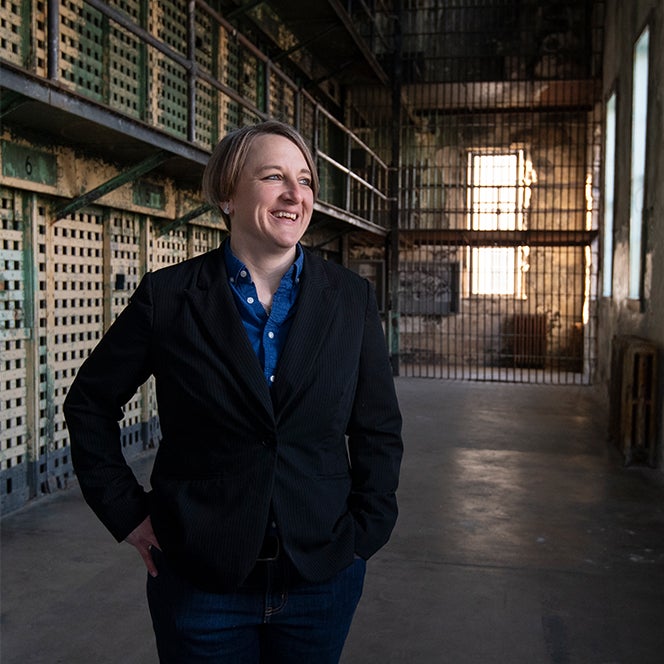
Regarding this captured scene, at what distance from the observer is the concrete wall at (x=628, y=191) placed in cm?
677

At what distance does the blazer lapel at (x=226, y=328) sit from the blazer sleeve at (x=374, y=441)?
0.31 meters

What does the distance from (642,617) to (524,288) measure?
12449 mm

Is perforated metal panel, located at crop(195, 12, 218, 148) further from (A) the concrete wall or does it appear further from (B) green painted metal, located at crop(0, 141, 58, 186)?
(A) the concrete wall

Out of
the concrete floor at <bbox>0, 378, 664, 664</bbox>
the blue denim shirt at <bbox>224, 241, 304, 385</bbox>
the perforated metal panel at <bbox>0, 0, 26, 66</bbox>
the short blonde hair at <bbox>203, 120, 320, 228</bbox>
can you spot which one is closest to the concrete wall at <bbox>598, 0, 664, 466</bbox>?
the concrete floor at <bbox>0, 378, 664, 664</bbox>

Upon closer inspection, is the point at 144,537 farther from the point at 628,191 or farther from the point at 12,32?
the point at 628,191

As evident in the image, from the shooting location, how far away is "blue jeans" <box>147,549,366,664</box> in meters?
1.59

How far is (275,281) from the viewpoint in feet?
5.74

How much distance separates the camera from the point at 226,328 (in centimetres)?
162

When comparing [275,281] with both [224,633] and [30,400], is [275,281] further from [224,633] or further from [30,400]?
[30,400]

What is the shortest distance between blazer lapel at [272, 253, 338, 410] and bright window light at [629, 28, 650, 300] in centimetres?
675

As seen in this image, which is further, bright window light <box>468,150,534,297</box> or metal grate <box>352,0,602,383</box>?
bright window light <box>468,150,534,297</box>

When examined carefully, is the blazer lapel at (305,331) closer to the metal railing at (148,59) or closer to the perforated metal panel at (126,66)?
the metal railing at (148,59)

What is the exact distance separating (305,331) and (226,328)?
0.17m

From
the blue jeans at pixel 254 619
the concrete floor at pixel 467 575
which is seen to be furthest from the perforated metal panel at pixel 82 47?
the blue jeans at pixel 254 619
